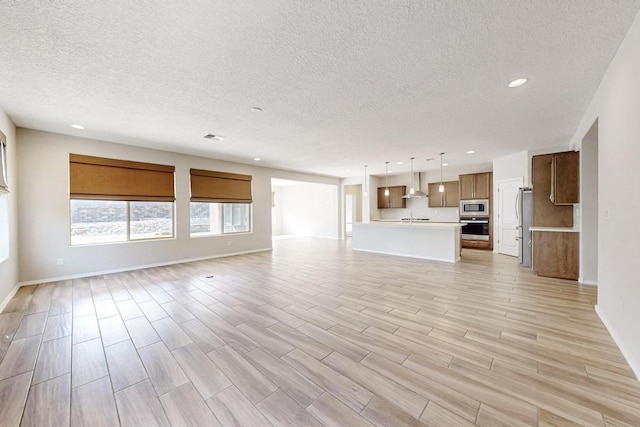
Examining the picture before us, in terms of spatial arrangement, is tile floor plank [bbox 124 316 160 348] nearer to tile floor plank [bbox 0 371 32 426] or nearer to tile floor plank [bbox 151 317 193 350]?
tile floor plank [bbox 151 317 193 350]

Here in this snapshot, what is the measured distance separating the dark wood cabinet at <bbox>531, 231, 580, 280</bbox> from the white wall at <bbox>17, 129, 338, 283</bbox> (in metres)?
7.51

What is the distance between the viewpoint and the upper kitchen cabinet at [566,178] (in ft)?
13.3

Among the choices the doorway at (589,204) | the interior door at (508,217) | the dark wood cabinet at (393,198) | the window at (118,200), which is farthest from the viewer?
the dark wood cabinet at (393,198)

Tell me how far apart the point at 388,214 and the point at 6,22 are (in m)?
10.2

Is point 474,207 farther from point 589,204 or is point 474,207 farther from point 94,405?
point 94,405

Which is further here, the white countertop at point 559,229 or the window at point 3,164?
the white countertop at point 559,229

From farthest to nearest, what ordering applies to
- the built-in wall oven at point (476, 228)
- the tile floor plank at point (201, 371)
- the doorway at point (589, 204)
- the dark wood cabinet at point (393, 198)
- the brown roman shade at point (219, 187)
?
the dark wood cabinet at point (393, 198) < the built-in wall oven at point (476, 228) < the brown roman shade at point (219, 187) < the doorway at point (589, 204) < the tile floor plank at point (201, 371)

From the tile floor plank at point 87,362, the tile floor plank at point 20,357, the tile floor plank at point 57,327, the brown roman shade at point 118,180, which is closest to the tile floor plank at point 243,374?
the tile floor plank at point 87,362

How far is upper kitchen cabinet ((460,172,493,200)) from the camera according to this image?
7.64 meters

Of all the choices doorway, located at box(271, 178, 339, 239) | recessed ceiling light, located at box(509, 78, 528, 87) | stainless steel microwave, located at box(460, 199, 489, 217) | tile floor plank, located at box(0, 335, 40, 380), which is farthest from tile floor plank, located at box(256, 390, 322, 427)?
doorway, located at box(271, 178, 339, 239)

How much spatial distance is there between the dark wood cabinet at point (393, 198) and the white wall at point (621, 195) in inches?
271

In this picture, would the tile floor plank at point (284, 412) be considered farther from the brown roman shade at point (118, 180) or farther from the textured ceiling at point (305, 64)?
the brown roman shade at point (118, 180)

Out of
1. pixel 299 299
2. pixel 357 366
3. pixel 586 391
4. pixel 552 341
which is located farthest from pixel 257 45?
pixel 552 341

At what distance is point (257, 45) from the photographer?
2131 millimetres
